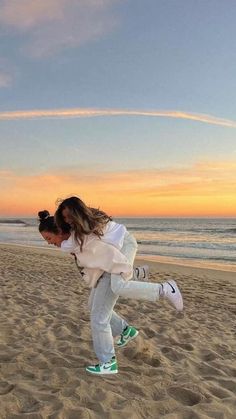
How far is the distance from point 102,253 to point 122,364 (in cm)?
136

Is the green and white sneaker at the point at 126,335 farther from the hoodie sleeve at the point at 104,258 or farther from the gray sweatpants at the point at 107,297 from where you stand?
the hoodie sleeve at the point at 104,258

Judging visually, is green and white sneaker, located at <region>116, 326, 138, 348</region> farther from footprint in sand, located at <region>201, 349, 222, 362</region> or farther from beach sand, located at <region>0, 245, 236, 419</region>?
footprint in sand, located at <region>201, 349, 222, 362</region>

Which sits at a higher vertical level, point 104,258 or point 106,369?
point 104,258

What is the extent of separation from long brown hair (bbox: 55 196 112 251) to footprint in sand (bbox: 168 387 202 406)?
1534 mm

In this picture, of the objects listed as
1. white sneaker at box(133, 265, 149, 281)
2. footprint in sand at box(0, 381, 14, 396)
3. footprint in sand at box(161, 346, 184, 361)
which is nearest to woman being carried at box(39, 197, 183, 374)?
white sneaker at box(133, 265, 149, 281)

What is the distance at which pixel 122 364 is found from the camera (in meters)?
4.68

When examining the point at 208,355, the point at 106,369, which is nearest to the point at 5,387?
the point at 106,369

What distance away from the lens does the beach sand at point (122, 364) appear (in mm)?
3662

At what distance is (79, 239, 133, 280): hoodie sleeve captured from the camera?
4.07 meters

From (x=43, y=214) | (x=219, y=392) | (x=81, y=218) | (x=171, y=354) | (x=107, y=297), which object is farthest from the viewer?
(x=171, y=354)

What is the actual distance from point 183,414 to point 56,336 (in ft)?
8.13

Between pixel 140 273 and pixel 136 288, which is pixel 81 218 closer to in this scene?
pixel 136 288

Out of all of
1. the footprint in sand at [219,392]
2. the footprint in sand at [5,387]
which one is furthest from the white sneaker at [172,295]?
the footprint in sand at [5,387]

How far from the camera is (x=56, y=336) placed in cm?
570
